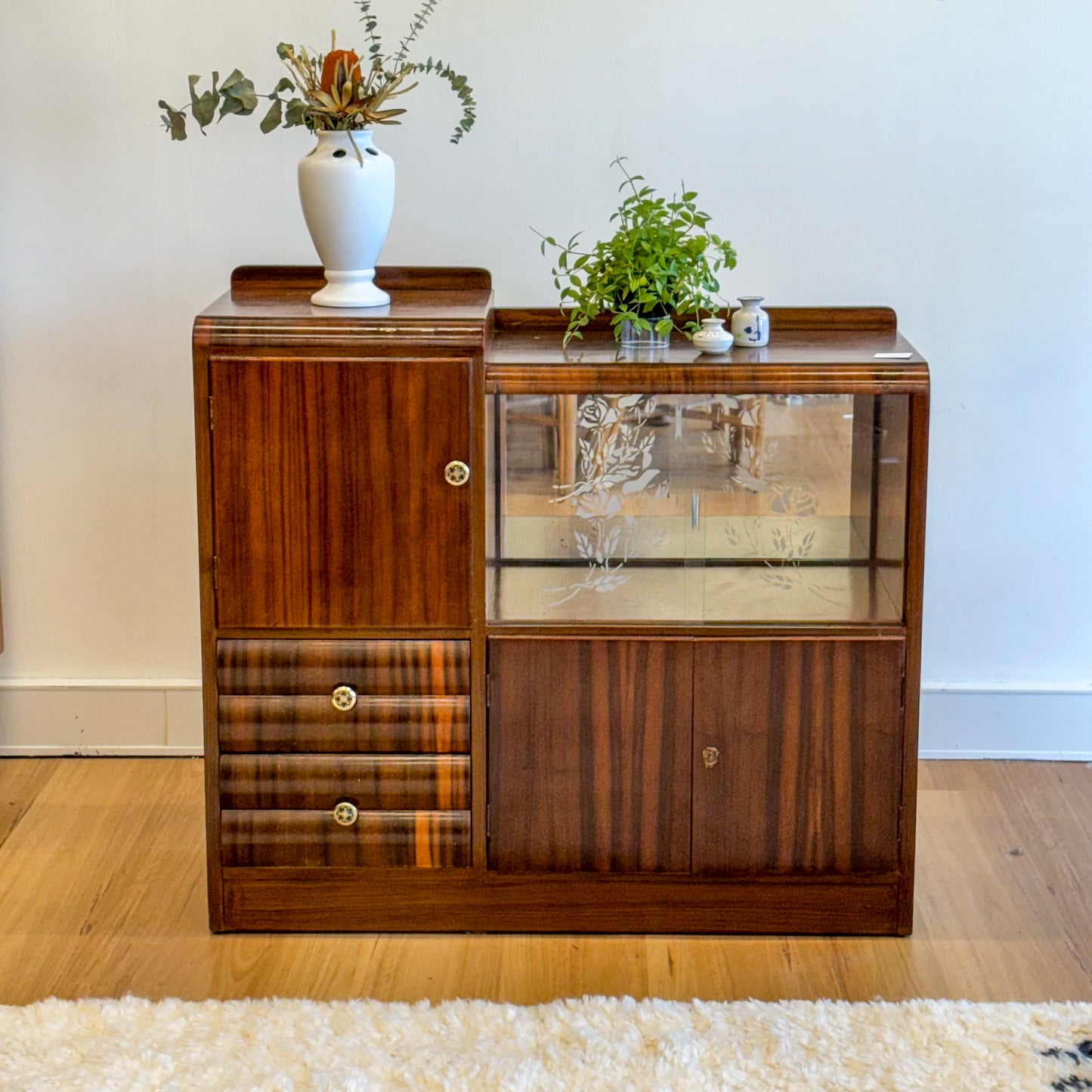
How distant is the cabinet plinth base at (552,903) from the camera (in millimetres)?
2512

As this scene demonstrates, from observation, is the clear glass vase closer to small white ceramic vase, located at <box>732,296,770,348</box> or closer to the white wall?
small white ceramic vase, located at <box>732,296,770,348</box>

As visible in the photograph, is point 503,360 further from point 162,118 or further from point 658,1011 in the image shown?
point 658,1011

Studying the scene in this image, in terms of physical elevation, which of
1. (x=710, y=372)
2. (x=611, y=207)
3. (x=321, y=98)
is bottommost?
(x=710, y=372)

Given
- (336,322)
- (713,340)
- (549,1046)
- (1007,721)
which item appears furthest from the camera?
(1007,721)

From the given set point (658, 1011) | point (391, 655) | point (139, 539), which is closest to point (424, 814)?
point (391, 655)

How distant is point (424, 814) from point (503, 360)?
0.73 m

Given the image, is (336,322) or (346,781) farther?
(346,781)

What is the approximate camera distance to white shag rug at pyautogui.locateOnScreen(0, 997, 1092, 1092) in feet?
6.91

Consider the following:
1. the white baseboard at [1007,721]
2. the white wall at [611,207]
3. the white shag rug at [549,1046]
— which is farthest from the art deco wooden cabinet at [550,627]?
the white baseboard at [1007,721]

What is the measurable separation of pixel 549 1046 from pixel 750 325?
1.14 m

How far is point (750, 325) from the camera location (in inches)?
98.4

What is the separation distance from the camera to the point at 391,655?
2443 mm

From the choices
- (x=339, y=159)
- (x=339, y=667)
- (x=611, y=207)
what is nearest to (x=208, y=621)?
(x=339, y=667)

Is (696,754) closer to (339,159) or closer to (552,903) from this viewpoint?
(552,903)
